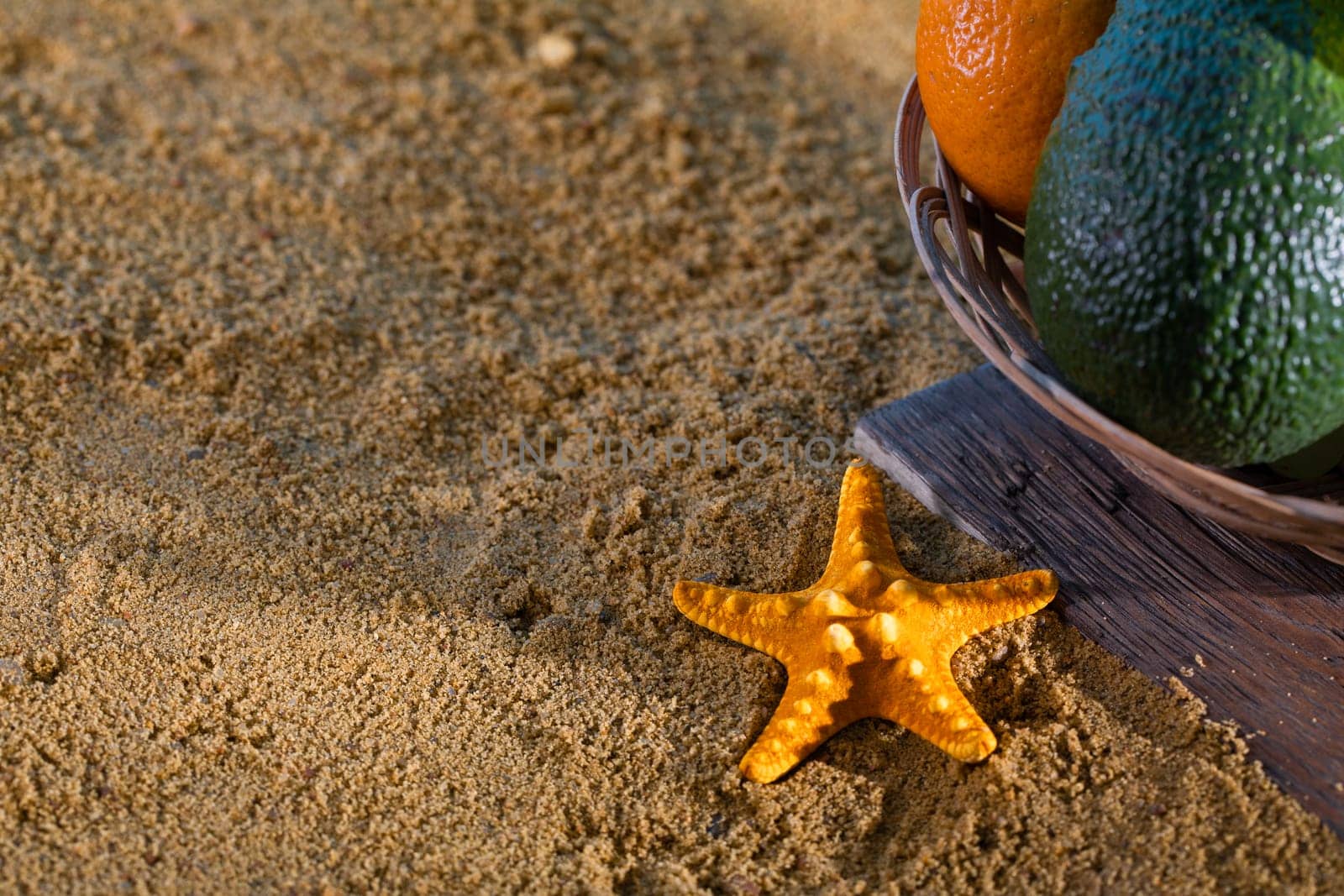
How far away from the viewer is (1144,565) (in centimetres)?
163

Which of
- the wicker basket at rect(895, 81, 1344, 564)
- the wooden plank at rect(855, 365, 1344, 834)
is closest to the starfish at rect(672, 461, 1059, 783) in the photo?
the wooden plank at rect(855, 365, 1344, 834)

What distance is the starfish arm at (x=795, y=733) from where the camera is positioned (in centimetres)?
144

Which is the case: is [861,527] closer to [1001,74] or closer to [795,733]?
[795,733]

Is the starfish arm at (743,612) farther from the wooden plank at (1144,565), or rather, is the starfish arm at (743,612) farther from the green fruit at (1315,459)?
the green fruit at (1315,459)

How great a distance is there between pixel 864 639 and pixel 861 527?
0.21 meters

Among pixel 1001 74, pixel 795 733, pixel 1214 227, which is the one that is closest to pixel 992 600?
pixel 795 733

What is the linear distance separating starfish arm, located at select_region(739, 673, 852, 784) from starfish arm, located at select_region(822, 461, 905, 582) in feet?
0.56

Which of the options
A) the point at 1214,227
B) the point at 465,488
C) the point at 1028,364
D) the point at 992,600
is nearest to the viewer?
the point at 1214,227

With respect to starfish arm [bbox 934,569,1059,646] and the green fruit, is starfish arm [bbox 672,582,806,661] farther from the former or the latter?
the green fruit

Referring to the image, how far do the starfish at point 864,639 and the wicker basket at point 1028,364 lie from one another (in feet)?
0.91

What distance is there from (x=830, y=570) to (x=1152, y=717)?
0.45 metres

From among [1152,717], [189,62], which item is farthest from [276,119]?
[1152,717]

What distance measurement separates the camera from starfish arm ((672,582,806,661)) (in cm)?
152

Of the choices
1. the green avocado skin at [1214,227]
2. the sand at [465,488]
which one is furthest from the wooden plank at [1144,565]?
the green avocado skin at [1214,227]
